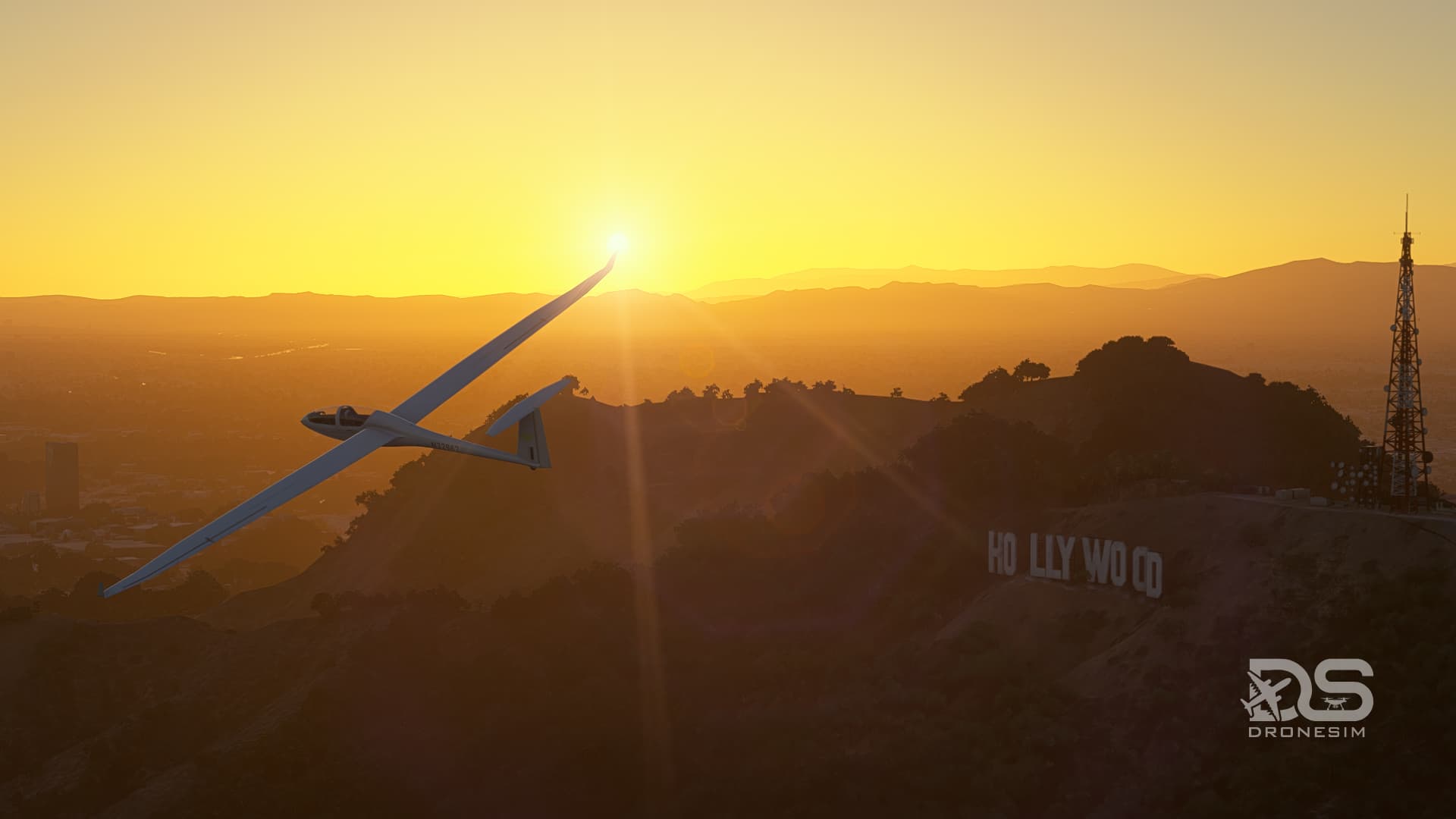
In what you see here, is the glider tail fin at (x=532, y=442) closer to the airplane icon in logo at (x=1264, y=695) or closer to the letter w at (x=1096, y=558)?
the airplane icon in logo at (x=1264, y=695)

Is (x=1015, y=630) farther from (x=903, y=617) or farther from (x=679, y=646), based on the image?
(x=679, y=646)

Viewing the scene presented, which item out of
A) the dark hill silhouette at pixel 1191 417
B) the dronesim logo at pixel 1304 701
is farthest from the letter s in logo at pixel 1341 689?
the dark hill silhouette at pixel 1191 417

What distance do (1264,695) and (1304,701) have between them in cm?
196

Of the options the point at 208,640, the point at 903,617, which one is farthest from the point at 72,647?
the point at 903,617

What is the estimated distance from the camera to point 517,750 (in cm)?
7750

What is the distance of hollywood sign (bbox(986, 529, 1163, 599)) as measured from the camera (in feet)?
258

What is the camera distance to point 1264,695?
219 ft

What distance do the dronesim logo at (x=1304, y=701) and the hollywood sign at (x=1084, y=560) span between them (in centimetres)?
1079

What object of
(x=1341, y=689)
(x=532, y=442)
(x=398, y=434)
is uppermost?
(x=398, y=434)

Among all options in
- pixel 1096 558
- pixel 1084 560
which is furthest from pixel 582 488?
pixel 1096 558

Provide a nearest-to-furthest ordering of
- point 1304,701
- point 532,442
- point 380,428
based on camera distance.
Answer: point 380,428, point 532,442, point 1304,701

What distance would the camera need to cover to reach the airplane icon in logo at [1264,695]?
216ft

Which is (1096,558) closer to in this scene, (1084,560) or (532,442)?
(1084,560)

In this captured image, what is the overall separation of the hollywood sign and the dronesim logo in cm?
1079
